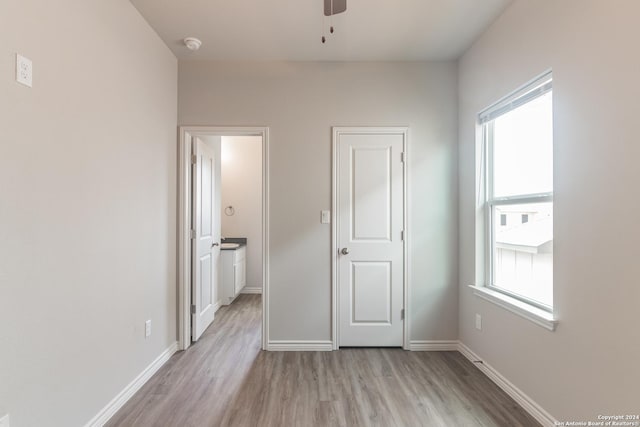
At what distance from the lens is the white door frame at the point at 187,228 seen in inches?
112

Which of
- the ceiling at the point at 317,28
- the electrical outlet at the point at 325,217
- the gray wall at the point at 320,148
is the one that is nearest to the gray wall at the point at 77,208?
the ceiling at the point at 317,28

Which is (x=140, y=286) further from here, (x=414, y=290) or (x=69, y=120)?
(x=414, y=290)

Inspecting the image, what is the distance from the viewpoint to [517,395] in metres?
2.05

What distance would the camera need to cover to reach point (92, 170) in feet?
5.77

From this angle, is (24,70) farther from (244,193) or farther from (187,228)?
(244,193)

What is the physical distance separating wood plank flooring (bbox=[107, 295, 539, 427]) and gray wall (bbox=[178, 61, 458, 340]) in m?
0.33

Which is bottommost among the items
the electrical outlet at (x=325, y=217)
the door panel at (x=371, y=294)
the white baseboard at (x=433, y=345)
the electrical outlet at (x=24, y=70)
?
the white baseboard at (x=433, y=345)

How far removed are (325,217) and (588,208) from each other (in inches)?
74.5

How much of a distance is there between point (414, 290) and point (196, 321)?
7.17 ft

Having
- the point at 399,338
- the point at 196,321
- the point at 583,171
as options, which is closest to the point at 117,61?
the point at 196,321

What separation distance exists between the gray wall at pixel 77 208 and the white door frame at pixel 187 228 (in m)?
0.32

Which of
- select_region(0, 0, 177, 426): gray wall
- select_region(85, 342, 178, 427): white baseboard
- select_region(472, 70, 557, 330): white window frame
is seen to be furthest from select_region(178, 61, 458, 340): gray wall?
select_region(85, 342, 178, 427): white baseboard

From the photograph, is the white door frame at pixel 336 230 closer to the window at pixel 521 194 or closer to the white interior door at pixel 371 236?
the white interior door at pixel 371 236

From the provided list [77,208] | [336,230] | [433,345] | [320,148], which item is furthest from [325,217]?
[77,208]
